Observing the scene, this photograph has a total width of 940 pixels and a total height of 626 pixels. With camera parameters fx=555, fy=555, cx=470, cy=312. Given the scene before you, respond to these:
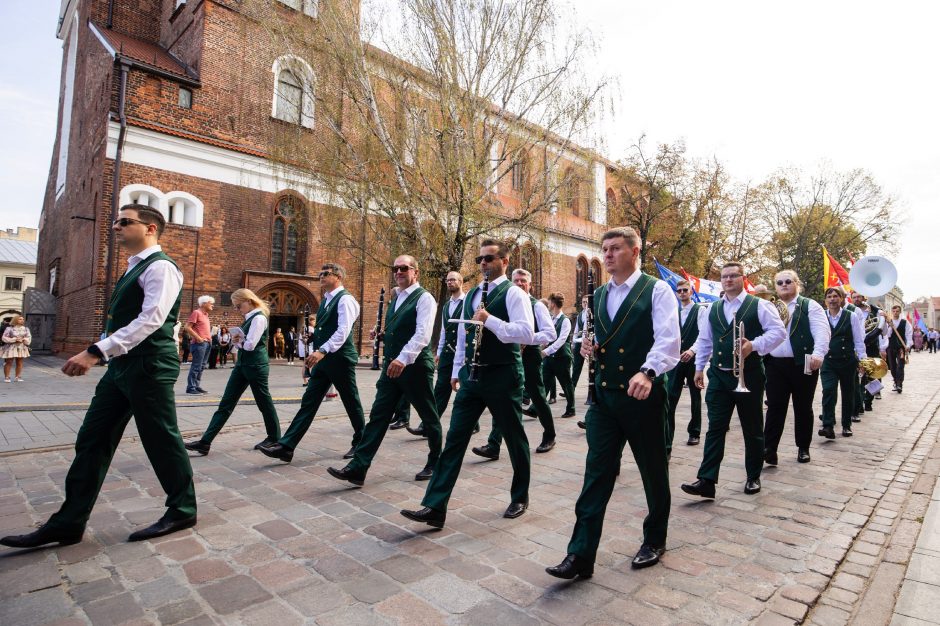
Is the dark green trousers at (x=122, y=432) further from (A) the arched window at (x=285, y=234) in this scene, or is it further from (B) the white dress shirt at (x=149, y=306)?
(A) the arched window at (x=285, y=234)

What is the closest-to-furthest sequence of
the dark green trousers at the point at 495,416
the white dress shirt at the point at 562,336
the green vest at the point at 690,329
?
the dark green trousers at the point at 495,416
the green vest at the point at 690,329
the white dress shirt at the point at 562,336

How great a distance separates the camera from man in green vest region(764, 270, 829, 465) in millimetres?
5996

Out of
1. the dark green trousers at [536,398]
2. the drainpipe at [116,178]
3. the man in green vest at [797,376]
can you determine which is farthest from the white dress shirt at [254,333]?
the drainpipe at [116,178]

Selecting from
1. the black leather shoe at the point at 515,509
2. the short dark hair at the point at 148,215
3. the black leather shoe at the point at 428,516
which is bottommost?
the black leather shoe at the point at 515,509

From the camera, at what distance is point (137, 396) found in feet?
11.8

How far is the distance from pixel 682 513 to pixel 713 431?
2.93ft

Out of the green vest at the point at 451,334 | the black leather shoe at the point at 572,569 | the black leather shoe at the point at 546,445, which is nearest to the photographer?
the black leather shoe at the point at 572,569

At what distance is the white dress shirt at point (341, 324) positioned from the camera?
225 inches

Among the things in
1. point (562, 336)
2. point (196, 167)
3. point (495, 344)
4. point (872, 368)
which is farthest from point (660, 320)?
point (196, 167)

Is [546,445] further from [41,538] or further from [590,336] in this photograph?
[41,538]

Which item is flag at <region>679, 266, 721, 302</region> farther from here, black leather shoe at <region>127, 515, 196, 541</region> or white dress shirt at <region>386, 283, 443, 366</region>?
black leather shoe at <region>127, 515, 196, 541</region>

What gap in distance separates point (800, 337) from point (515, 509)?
13.5ft

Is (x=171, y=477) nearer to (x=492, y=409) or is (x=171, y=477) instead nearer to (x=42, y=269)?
(x=492, y=409)

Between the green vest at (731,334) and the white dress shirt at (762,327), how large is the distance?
37 mm
